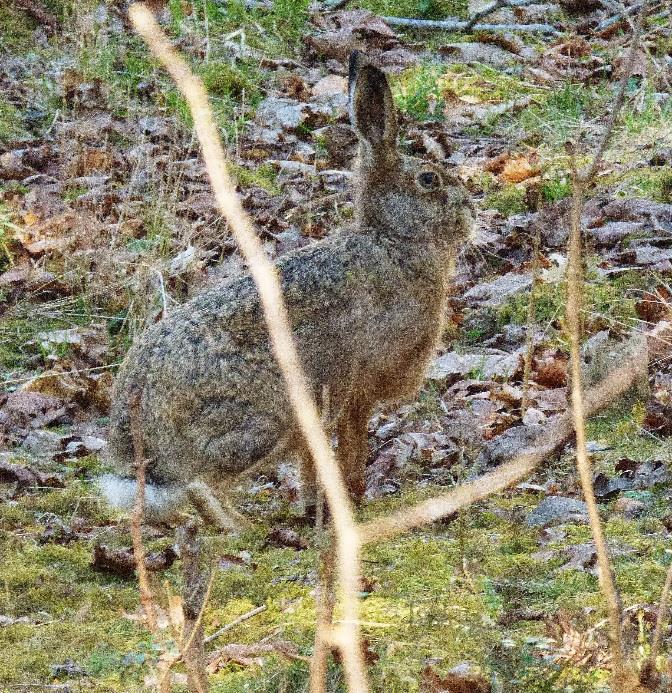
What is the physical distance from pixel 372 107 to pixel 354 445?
1.40 metres

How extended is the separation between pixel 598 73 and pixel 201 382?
6146 millimetres

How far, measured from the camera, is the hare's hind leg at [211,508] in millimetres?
4965

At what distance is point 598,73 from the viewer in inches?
396

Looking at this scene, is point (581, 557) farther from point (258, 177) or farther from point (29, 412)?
point (258, 177)

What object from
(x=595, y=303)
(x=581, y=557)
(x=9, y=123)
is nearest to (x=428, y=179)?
(x=595, y=303)

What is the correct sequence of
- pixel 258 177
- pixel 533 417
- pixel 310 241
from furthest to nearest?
pixel 258 177 < pixel 310 241 < pixel 533 417

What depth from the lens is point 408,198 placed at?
5.55m

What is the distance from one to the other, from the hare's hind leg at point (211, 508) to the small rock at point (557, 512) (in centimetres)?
115

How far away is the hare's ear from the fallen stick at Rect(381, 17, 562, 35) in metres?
6.04

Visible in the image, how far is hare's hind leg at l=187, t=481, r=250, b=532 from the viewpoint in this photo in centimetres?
496

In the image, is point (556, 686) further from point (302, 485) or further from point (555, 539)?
point (302, 485)

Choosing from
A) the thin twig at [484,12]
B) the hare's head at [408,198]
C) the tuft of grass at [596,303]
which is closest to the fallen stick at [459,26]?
the thin twig at [484,12]

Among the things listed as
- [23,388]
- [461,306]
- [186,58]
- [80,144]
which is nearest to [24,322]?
[23,388]

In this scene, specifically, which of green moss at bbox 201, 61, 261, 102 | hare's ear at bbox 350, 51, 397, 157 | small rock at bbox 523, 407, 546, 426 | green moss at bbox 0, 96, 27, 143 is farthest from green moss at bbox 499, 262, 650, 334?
green moss at bbox 0, 96, 27, 143
